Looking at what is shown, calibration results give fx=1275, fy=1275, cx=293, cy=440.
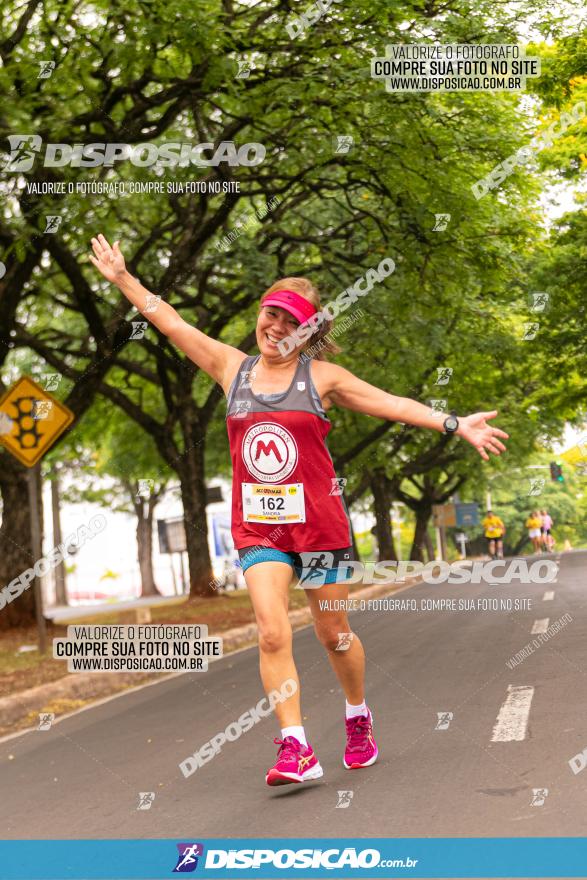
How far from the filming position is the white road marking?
642 cm

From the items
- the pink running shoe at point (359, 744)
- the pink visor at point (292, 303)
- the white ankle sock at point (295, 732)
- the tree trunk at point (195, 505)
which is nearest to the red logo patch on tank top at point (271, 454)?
the pink visor at point (292, 303)

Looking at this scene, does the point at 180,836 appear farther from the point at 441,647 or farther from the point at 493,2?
the point at 493,2

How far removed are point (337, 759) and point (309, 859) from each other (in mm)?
1799

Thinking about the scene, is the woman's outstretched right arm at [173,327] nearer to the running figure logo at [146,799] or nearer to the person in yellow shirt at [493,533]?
the running figure logo at [146,799]

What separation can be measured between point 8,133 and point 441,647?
6.07 m

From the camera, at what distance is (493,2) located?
13828mm

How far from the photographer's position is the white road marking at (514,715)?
642 centimetres

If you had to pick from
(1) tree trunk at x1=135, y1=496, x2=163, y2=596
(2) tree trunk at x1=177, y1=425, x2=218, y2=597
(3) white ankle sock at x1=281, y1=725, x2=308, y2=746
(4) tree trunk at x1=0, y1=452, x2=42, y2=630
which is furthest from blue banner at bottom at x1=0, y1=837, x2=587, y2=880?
(1) tree trunk at x1=135, y1=496, x2=163, y2=596

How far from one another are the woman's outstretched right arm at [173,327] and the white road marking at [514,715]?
2354mm

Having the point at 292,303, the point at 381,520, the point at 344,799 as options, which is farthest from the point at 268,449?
the point at 381,520

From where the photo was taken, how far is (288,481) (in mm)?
5145

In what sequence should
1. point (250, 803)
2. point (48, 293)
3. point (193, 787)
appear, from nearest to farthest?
point (250, 803) → point (193, 787) → point (48, 293)

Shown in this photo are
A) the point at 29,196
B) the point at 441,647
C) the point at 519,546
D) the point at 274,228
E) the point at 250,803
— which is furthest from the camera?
the point at 519,546

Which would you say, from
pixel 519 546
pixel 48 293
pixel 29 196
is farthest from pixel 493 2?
pixel 519 546
